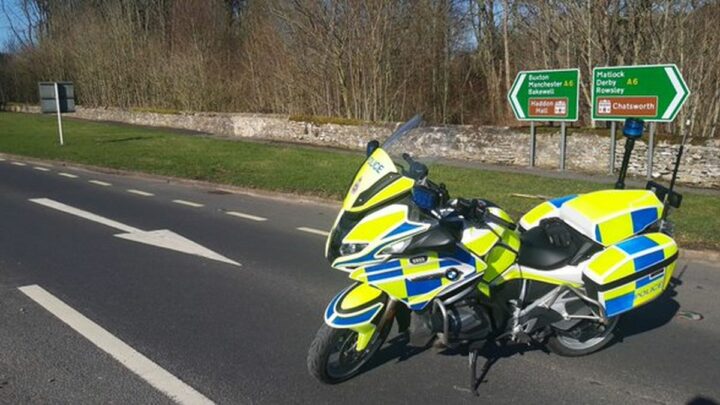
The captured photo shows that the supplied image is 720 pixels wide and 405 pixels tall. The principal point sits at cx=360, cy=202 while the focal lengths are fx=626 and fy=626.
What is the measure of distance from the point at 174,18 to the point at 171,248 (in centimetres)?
3168

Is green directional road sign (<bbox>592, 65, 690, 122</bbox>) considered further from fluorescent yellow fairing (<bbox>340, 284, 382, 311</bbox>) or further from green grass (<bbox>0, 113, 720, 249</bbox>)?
fluorescent yellow fairing (<bbox>340, 284, 382, 311</bbox>)

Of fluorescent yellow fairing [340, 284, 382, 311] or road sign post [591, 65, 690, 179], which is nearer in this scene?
fluorescent yellow fairing [340, 284, 382, 311]

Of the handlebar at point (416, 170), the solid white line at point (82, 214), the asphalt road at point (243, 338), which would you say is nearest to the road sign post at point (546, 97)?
the asphalt road at point (243, 338)

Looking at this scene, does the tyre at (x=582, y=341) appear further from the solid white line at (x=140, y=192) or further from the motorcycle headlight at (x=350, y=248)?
the solid white line at (x=140, y=192)

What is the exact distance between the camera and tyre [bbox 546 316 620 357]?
4422mm

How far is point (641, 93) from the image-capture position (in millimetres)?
12508

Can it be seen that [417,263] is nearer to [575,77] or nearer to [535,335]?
[535,335]

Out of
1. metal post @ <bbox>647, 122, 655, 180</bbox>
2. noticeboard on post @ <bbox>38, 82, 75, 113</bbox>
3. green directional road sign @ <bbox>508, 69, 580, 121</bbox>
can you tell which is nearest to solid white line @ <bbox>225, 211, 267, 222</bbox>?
green directional road sign @ <bbox>508, 69, 580, 121</bbox>

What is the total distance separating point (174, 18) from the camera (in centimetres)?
3597

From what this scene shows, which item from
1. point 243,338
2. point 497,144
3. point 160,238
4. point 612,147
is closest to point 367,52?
point 497,144

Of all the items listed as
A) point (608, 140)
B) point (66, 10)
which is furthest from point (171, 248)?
point (66, 10)

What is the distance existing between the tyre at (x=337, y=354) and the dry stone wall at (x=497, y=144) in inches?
50.3

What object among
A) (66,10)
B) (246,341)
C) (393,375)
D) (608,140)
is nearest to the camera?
(393,375)

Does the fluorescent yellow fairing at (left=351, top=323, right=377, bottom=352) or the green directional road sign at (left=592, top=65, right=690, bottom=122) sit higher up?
the green directional road sign at (left=592, top=65, right=690, bottom=122)
